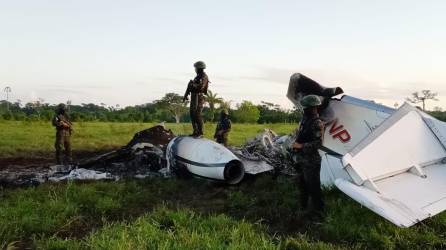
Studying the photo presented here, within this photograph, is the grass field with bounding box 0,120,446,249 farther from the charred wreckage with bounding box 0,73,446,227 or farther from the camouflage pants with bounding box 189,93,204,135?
the camouflage pants with bounding box 189,93,204,135

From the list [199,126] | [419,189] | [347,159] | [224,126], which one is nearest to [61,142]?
[199,126]

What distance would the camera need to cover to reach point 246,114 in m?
59.0

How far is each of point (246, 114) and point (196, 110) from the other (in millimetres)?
47608

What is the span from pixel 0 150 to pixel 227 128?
28.0 ft

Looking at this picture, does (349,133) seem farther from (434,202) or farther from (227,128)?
(227,128)

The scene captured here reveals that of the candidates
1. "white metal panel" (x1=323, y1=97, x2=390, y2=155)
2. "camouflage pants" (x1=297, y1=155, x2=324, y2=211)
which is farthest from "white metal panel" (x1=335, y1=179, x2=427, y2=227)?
"white metal panel" (x1=323, y1=97, x2=390, y2=155)

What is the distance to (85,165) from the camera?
12922 mm

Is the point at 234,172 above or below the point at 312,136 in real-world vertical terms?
below

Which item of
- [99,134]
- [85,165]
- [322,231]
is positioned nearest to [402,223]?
[322,231]

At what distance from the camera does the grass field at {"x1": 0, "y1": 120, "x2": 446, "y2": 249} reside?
19.2 ft


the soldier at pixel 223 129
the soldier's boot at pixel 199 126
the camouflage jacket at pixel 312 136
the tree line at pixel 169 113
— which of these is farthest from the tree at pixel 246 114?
the camouflage jacket at pixel 312 136

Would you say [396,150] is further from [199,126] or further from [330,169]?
[199,126]

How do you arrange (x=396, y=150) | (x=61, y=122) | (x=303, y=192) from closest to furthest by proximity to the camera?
(x=396, y=150) → (x=303, y=192) → (x=61, y=122)

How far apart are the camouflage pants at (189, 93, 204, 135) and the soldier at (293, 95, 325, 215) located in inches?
169
